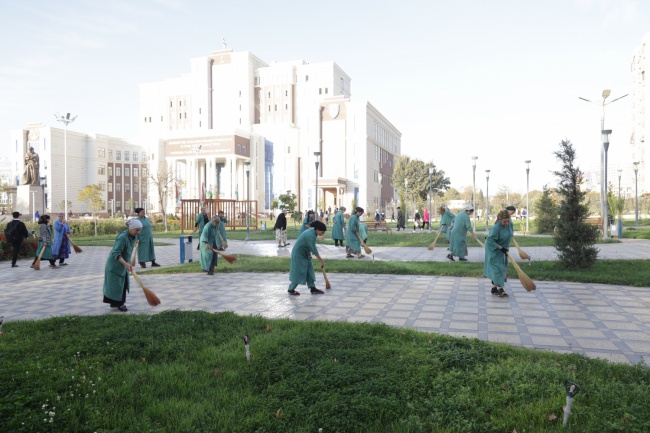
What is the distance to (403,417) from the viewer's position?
11.7 feet

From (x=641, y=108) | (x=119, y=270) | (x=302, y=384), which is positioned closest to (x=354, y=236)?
(x=119, y=270)

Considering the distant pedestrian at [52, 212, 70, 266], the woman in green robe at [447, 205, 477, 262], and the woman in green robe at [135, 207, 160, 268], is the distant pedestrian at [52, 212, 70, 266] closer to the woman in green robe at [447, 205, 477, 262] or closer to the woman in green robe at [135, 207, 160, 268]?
the woman in green robe at [135, 207, 160, 268]

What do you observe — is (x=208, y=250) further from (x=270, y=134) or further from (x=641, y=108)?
(x=641, y=108)

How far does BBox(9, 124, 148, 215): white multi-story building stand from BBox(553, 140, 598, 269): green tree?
240 feet

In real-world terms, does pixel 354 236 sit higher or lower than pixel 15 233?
lower

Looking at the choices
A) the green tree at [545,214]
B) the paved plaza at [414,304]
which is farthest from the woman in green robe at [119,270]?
the green tree at [545,214]

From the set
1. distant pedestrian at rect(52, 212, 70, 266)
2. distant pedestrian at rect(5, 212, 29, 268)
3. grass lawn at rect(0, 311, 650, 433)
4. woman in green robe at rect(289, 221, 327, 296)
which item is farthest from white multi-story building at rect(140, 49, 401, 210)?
grass lawn at rect(0, 311, 650, 433)

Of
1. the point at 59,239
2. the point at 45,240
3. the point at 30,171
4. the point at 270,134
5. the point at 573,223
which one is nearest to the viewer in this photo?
the point at 573,223

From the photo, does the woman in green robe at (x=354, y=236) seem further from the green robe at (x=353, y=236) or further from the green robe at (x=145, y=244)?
the green robe at (x=145, y=244)

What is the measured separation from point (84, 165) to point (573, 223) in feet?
281

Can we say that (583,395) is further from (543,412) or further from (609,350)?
(609,350)

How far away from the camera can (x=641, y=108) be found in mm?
70062

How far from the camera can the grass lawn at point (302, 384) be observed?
11.2 feet

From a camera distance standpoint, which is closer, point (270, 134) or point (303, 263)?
point (303, 263)
